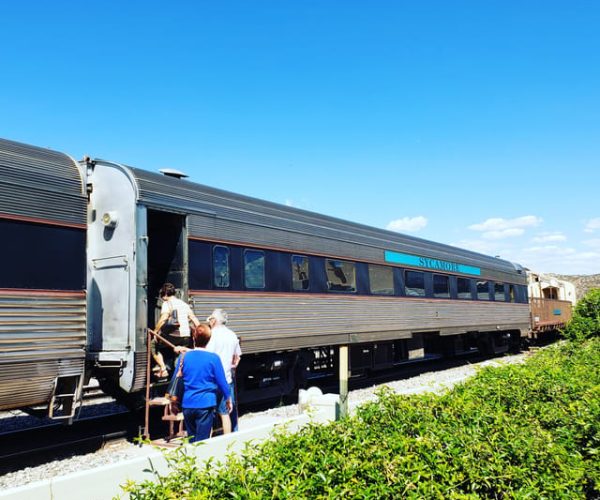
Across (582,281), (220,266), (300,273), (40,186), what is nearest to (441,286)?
(300,273)

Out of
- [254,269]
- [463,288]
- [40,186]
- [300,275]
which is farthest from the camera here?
[463,288]

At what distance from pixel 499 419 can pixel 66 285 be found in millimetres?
5467

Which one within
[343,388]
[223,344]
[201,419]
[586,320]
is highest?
[223,344]

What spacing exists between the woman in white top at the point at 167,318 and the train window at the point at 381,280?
6073 millimetres

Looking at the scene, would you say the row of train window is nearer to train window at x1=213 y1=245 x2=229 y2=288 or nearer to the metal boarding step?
train window at x1=213 y1=245 x2=229 y2=288

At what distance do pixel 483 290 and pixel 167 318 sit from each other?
45.8 feet

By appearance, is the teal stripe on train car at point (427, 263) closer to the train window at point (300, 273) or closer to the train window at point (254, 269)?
the train window at point (300, 273)

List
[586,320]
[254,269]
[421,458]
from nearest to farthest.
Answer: [421,458] → [254,269] → [586,320]

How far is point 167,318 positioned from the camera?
7953 millimetres

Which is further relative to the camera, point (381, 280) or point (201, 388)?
point (381, 280)

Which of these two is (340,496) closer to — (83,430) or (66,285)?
(66,285)

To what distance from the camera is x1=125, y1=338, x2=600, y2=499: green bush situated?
318cm

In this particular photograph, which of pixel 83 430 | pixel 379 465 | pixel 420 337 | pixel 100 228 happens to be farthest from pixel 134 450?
pixel 420 337

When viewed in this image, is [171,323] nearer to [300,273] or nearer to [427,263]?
[300,273]
